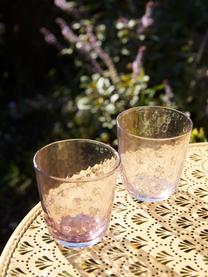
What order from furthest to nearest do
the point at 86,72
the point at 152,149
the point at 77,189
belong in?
the point at 86,72, the point at 152,149, the point at 77,189

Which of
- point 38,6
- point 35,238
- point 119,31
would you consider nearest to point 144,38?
point 119,31

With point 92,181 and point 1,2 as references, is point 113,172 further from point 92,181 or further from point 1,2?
point 1,2

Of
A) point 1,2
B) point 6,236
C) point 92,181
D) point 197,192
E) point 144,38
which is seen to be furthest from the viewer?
point 1,2

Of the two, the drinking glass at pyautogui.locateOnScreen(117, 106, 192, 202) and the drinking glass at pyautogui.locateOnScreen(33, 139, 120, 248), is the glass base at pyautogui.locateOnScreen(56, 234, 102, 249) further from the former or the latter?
the drinking glass at pyautogui.locateOnScreen(117, 106, 192, 202)

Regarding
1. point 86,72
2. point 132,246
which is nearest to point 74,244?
point 132,246

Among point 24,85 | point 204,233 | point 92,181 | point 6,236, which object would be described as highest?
point 92,181

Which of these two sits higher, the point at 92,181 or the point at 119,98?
the point at 92,181

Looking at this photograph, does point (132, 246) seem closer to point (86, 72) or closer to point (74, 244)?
point (74, 244)
